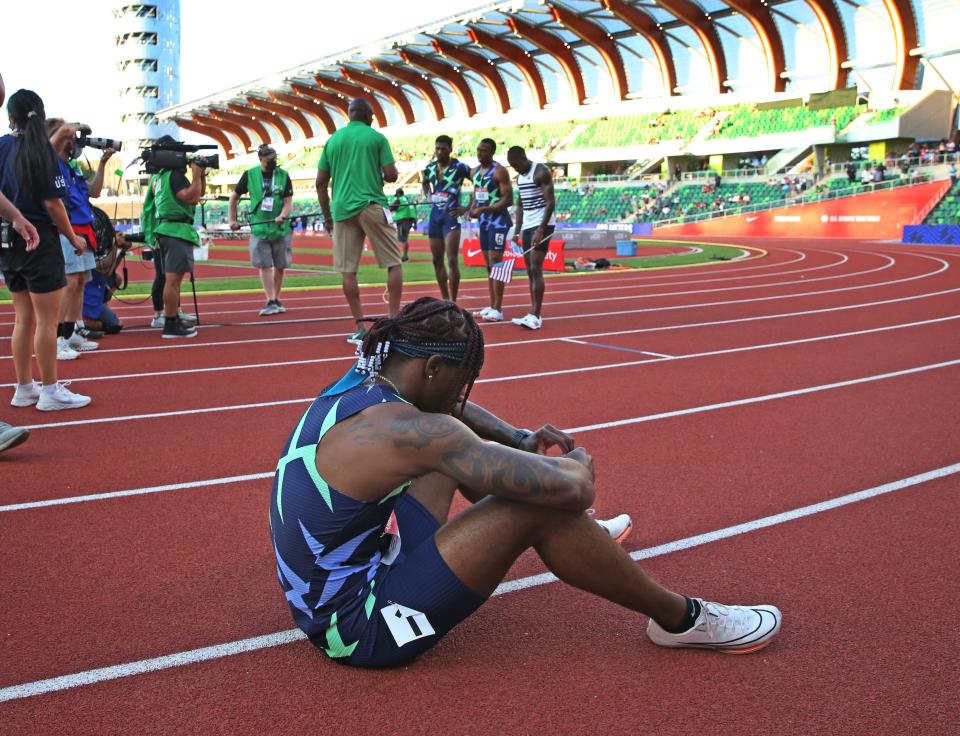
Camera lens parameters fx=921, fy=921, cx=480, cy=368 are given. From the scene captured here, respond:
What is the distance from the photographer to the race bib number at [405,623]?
254 cm

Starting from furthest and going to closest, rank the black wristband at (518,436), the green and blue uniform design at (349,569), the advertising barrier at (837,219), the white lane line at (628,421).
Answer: the advertising barrier at (837,219) < the white lane line at (628,421) < the black wristband at (518,436) < the green and blue uniform design at (349,569)

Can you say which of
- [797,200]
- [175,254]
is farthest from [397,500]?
[797,200]

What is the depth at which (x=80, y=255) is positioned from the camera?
7527mm

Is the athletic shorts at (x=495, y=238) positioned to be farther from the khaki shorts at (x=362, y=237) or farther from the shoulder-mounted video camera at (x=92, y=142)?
the shoulder-mounted video camera at (x=92, y=142)

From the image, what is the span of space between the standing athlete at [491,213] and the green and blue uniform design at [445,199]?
522mm

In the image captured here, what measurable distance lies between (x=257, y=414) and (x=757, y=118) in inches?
2051

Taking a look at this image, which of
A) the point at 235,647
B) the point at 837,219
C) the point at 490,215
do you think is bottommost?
the point at 235,647

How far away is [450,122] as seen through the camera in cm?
7538

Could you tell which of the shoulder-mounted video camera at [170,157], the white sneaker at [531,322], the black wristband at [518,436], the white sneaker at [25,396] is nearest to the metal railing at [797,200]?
the white sneaker at [531,322]

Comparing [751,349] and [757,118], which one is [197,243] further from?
[757,118]

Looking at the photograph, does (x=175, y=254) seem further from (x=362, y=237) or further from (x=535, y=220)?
(x=535, y=220)

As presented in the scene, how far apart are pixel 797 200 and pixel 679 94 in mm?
24107

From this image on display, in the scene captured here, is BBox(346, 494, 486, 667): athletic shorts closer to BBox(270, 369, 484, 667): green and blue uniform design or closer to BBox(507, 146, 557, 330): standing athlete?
BBox(270, 369, 484, 667): green and blue uniform design

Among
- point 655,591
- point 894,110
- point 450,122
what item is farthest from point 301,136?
point 655,591
